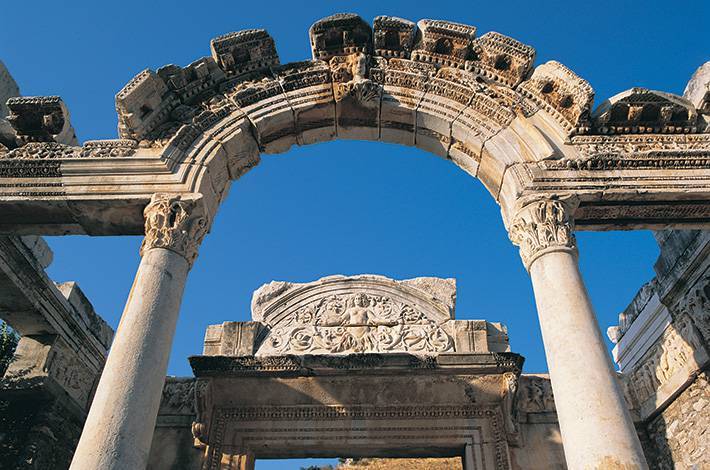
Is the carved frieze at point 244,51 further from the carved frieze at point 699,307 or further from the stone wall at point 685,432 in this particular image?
the stone wall at point 685,432

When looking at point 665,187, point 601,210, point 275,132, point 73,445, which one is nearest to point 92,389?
point 73,445

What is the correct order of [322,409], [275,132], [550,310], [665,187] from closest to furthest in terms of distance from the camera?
1. [550,310]
2. [665,187]
3. [275,132]
4. [322,409]

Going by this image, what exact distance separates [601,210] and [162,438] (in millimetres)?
6828

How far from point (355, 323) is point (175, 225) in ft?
13.0

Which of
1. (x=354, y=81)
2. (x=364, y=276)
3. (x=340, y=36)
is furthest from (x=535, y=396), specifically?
(x=340, y=36)

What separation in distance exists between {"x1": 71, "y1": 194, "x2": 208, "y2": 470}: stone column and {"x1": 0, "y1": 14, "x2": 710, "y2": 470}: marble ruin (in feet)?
0.13

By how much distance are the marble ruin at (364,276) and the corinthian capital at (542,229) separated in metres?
0.03

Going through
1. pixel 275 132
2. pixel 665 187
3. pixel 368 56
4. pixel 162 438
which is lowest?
pixel 162 438

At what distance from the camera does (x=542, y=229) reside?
6254mm

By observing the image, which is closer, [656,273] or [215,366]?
[215,366]

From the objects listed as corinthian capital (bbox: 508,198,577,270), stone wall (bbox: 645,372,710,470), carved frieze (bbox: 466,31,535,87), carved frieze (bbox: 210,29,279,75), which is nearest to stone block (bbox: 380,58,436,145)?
carved frieze (bbox: 466,31,535,87)

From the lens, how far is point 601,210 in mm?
6883

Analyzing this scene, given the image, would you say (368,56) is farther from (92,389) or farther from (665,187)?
(92,389)

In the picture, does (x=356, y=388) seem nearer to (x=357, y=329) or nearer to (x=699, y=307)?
(x=357, y=329)
